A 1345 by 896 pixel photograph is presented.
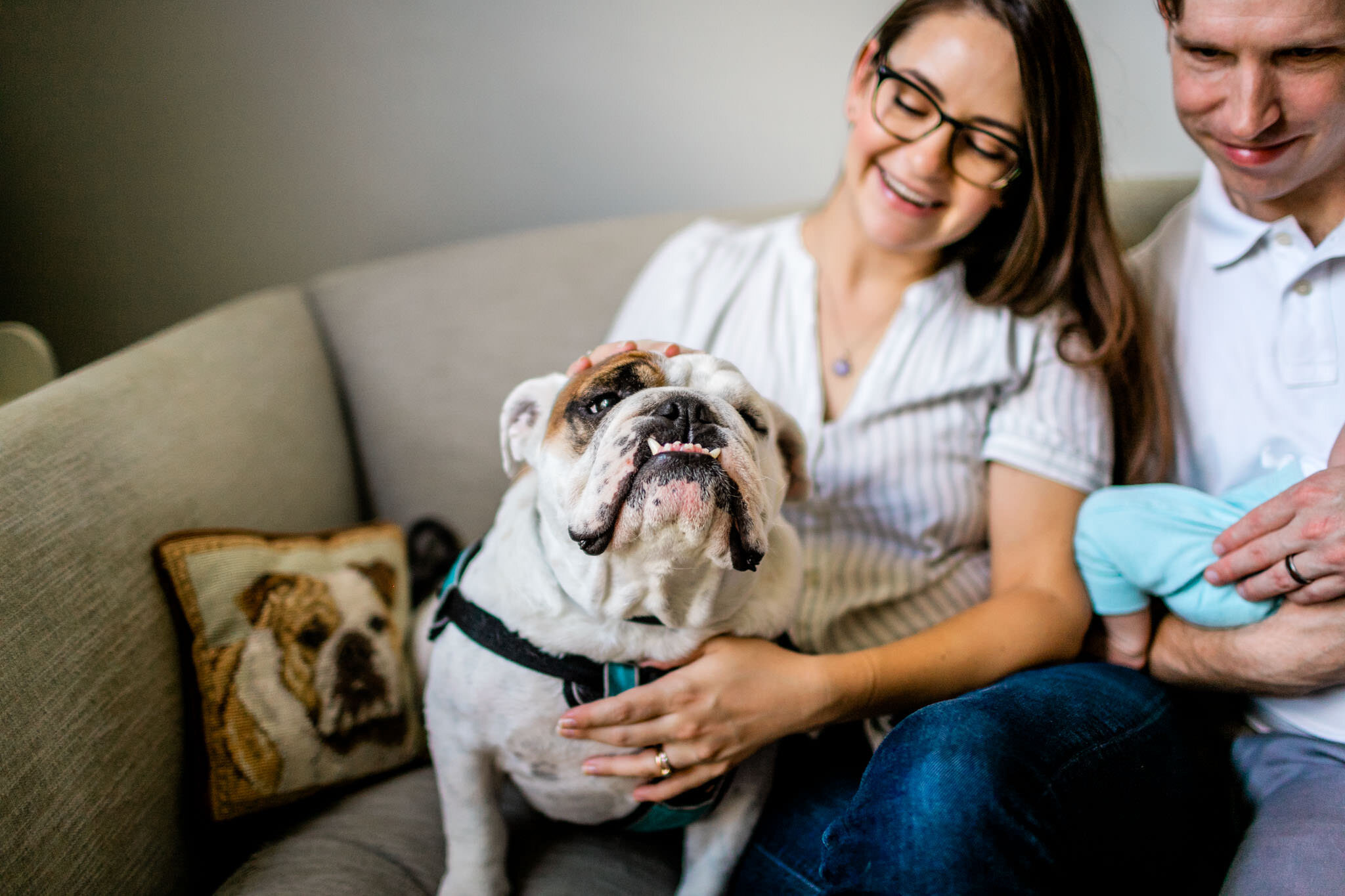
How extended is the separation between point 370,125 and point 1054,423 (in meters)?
1.81

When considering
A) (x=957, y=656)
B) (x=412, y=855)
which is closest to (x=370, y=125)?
(x=412, y=855)

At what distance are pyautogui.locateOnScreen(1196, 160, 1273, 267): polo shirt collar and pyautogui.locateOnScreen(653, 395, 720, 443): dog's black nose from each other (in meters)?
0.98

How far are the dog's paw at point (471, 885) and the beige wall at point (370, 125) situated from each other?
168 cm

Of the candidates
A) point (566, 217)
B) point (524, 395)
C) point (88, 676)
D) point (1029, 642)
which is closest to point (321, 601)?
point (88, 676)

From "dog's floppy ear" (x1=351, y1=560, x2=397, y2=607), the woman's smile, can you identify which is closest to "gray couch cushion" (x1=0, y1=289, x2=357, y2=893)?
"dog's floppy ear" (x1=351, y1=560, x2=397, y2=607)

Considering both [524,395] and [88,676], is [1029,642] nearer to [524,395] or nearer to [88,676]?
[524,395]

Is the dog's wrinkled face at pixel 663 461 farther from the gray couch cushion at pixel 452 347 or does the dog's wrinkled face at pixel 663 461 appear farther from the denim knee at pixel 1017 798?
the gray couch cushion at pixel 452 347

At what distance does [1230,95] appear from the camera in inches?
45.8

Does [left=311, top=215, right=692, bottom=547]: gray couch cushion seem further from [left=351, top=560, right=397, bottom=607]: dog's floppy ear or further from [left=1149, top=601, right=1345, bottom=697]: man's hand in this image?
[left=1149, top=601, right=1345, bottom=697]: man's hand

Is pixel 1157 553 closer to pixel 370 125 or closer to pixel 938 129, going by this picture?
pixel 938 129

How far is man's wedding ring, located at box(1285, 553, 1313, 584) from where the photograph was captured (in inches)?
43.1

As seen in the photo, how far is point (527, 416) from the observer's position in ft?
3.99

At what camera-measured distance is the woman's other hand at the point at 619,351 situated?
1179 millimetres

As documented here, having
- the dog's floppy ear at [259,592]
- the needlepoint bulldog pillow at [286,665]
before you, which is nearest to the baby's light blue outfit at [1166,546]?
the needlepoint bulldog pillow at [286,665]
